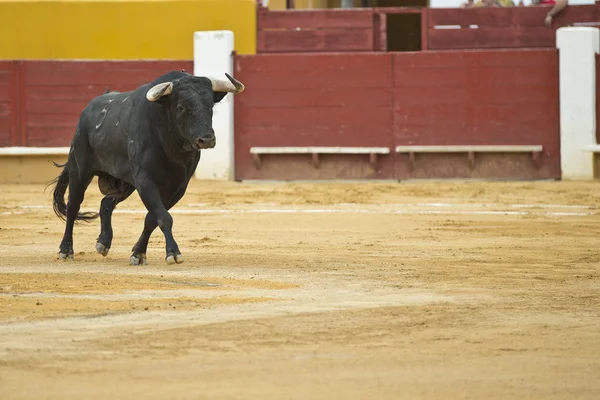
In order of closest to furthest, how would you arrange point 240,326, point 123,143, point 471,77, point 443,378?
point 443,378, point 240,326, point 123,143, point 471,77

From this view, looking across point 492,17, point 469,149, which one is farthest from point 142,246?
point 492,17

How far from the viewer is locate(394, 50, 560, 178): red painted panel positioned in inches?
608

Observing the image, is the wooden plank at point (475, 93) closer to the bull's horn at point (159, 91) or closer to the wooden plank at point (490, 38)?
the wooden plank at point (490, 38)

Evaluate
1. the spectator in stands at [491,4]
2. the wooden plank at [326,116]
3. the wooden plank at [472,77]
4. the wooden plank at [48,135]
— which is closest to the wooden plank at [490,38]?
the spectator in stands at [491,4]

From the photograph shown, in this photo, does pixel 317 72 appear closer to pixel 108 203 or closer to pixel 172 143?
pixel 108 203

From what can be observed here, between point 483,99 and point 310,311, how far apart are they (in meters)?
10.4

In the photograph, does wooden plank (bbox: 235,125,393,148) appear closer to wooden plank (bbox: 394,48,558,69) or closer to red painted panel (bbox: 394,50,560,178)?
red painted panel (bbox: 394,50,560,178)

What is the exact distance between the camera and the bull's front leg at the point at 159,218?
7.26m

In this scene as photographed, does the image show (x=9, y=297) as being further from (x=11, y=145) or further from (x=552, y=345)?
(x=11, y=145)

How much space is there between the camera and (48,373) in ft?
13.4

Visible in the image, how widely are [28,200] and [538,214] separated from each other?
5325 mm

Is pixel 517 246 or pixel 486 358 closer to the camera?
pixel 486 358

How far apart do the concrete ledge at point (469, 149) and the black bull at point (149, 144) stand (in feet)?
25.1

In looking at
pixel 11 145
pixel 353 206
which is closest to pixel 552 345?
pixel 353 206
